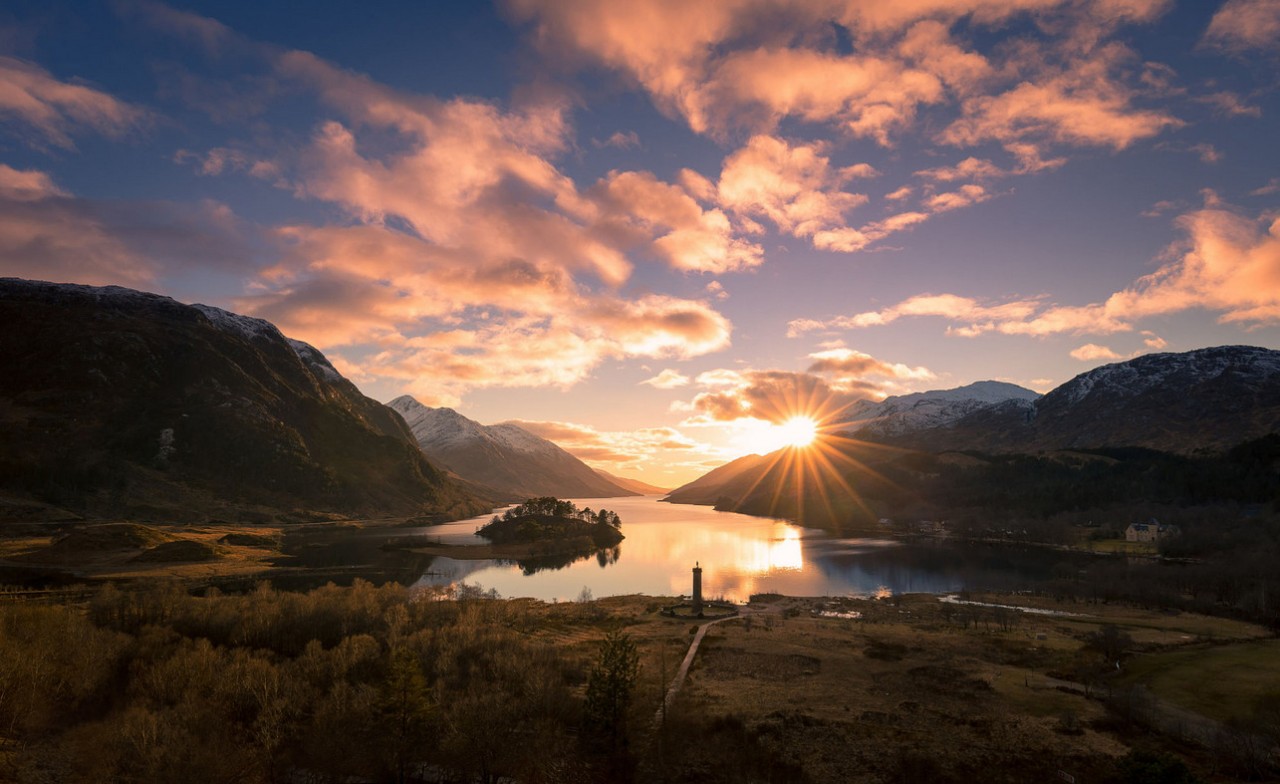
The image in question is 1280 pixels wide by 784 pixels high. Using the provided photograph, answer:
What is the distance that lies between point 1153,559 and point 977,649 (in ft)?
385

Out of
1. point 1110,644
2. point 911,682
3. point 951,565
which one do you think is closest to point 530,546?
point 951,565

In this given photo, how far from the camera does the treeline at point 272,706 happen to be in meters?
28.7

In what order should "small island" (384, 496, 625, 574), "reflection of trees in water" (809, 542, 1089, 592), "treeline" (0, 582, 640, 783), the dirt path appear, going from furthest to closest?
"small island" (384, 496, 625, 574) < "reflection of trees in water" (809, 542, 1089, 592) < the dirt path < "treeline" (0, 582, 640, 783)

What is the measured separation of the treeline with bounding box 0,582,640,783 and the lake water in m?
65.1

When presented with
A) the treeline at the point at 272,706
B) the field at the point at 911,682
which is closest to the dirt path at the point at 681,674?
the field at the point at 911,682

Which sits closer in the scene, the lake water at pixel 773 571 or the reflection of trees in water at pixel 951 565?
the lake water at pixel 773 571

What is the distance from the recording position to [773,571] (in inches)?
5428

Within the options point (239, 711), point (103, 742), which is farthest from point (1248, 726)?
point (103, 742)

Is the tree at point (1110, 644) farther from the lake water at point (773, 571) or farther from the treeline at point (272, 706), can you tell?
the treeline at point (272, 706)

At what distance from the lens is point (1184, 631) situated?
7169 cm

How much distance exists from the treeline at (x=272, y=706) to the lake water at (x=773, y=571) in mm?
65083

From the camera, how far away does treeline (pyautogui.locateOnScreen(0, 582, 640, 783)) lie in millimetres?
28703

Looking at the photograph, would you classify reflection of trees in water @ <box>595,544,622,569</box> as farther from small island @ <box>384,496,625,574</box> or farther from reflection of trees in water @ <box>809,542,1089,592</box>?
reflection of trees in water @ <box>809,542,1089,592</box>

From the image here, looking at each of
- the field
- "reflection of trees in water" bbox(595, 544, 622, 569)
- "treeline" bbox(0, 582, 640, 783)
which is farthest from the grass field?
"reflection of trees in water" bbox(595, 544, 622, 569)
